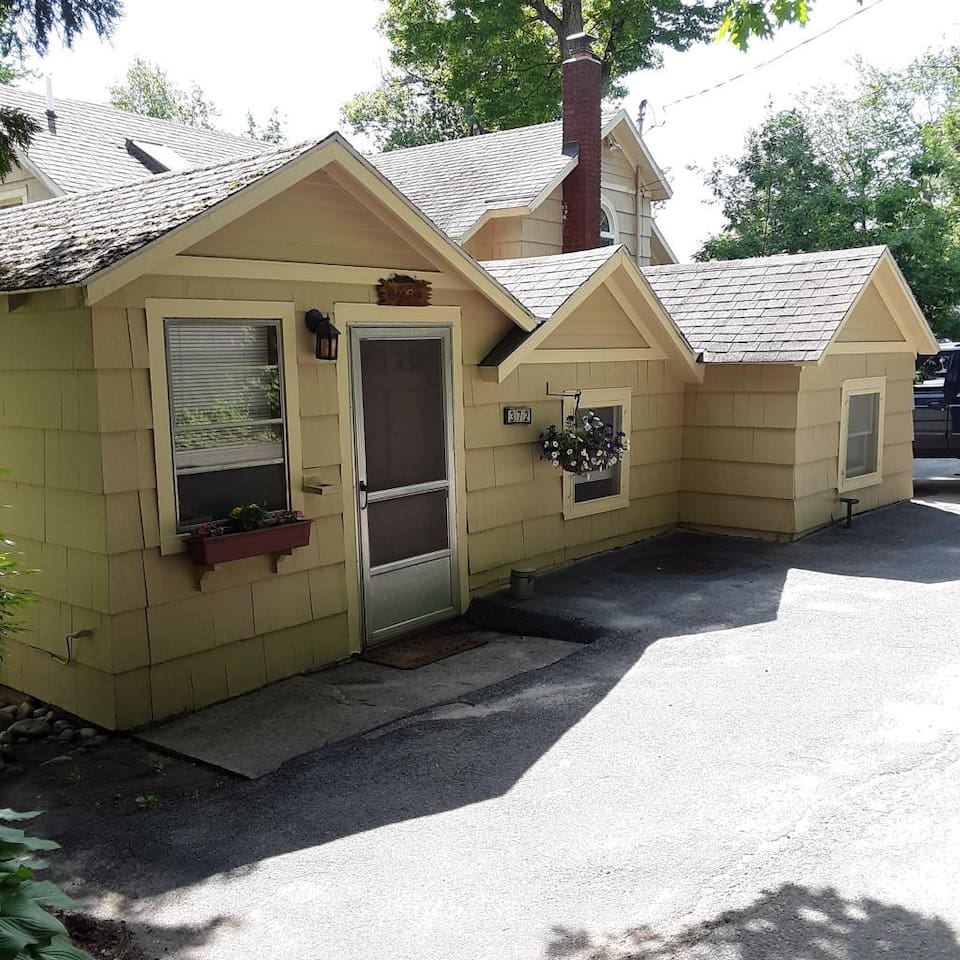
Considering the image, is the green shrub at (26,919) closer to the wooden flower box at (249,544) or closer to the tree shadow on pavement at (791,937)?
the tree shadow on pavement at (791,937)

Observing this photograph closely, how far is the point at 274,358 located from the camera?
21.5 ft

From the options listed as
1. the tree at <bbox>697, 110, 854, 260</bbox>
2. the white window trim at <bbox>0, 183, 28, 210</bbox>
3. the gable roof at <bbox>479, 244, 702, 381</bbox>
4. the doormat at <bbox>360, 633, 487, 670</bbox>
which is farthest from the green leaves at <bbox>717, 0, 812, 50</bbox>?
the tree at <bbox>697, 110, 854, 260</bbox>

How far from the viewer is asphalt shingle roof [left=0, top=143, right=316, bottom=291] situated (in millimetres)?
5629

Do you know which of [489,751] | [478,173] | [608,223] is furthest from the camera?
[608,223]

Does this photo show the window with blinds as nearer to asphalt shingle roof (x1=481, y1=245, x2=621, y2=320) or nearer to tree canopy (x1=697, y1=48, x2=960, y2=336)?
asphalt shingle roof (x1=481, y1=245, x2=621, y2=320)

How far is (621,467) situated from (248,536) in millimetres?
4955

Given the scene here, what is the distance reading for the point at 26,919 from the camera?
117 inches

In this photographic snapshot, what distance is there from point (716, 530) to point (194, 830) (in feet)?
24.6

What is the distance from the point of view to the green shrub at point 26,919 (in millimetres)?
2812

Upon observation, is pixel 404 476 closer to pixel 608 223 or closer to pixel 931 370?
pixel 608 223

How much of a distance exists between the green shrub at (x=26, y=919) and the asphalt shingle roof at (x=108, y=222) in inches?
124

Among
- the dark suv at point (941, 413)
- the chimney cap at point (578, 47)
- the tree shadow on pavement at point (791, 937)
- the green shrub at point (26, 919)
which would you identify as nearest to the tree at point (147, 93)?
the chimney cap at point (578, 47)

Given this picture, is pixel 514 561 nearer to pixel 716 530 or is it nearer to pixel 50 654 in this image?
pixel 716 530

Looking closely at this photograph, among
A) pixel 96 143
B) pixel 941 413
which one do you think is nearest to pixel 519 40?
pixel 96 143
